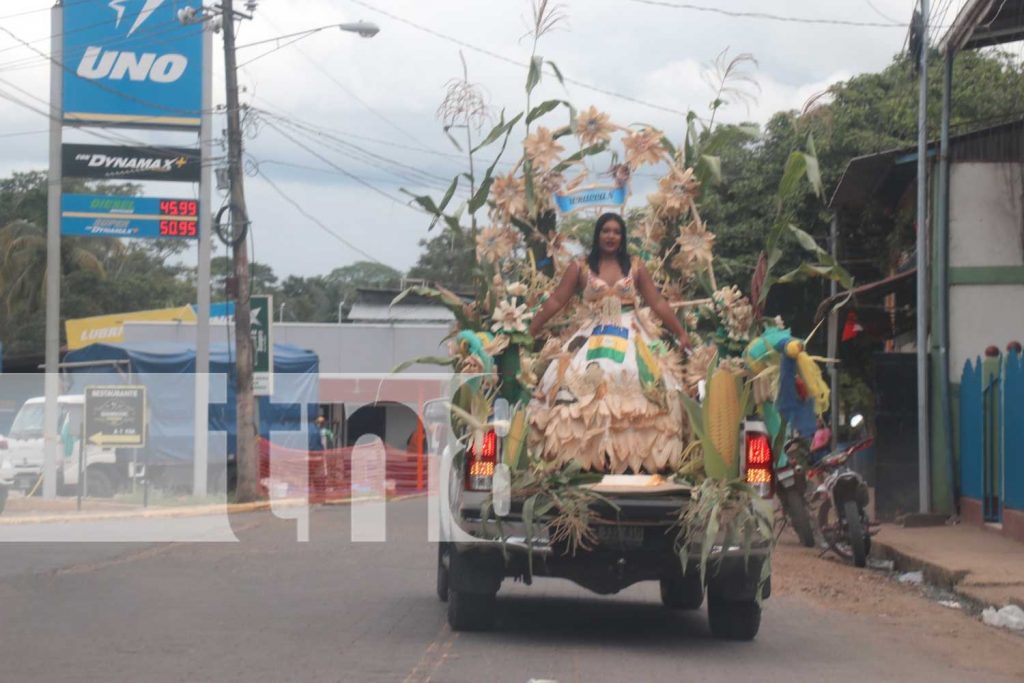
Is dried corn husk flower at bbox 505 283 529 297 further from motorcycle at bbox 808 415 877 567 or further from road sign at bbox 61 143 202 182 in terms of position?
road sign at bbox 61 143 202 182

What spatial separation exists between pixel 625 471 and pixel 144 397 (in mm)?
15056

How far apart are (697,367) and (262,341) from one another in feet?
57.1

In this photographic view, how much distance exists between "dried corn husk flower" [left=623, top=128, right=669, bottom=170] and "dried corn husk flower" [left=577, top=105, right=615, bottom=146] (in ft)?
0.51

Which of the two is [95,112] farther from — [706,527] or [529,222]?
[706,527]

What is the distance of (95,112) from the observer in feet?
79.7

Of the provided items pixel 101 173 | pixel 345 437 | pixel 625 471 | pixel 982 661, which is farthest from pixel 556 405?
pixel 345 437

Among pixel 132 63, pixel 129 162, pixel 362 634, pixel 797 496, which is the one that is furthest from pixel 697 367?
pixel 132 63

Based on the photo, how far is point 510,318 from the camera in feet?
28.7

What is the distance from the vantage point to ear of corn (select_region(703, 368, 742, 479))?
26.6 ft

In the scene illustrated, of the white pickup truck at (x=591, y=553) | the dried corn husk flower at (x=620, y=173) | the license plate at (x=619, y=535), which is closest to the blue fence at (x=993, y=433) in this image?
the dried corn husk flower at (x=620, y=173)

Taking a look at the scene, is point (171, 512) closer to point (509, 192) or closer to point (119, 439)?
point (119, 439)

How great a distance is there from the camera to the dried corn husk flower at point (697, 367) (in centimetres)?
893

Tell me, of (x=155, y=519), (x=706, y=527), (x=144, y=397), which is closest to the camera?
(x=706, y=527)

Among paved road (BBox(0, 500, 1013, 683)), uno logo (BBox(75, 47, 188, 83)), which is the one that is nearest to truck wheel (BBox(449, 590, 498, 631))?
paved road (BBox(0, 500, 1013, 683))
